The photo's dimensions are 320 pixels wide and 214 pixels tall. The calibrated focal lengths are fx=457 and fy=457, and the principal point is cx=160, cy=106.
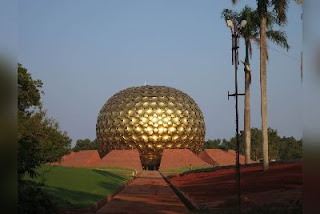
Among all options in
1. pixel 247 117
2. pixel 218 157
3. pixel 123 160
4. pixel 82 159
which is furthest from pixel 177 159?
pixel 247 117

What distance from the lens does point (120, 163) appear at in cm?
5838

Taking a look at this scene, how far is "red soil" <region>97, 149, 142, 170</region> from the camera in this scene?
57644 millimetres

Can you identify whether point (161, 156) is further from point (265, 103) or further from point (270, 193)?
point (270, 193)

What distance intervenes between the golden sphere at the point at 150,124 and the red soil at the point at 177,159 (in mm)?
3808

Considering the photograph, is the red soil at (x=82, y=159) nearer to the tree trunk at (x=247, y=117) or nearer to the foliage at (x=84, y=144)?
the tree trunk at (x=247, y=117)

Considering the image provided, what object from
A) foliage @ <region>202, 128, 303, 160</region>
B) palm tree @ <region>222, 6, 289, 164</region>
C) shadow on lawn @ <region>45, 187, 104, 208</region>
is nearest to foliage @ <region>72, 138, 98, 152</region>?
foliage @ <region>202, 128, 303, 160</region>

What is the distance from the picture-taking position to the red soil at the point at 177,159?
189ft

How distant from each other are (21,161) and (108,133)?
6091 cm

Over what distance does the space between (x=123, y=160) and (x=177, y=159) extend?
6.99 meters

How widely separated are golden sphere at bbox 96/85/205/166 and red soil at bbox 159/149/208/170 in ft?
12.5

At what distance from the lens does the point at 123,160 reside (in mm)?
59125

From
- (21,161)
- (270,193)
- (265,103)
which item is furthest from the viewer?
(265,103)
